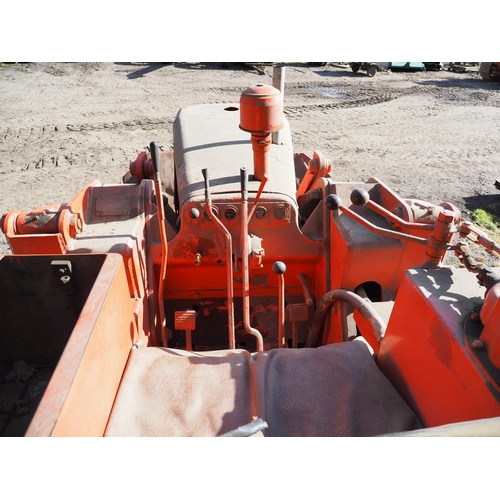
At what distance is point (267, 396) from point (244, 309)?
64cm

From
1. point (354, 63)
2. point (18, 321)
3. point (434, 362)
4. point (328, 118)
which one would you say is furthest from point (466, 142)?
point (18, 321)

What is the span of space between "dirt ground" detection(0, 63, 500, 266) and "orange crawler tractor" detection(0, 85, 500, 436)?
2991 millimetres

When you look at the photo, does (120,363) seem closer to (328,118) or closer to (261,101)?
(261,101)

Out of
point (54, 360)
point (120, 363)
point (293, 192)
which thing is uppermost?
point (293, 192)

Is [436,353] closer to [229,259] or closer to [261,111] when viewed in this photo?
[229,259]

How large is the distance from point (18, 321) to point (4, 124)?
26.1ft

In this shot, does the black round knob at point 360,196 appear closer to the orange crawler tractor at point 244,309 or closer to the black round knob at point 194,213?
the orange crawler tractor at point 244,309

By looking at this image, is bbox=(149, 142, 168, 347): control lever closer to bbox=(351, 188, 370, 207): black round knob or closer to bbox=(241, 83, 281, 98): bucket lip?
bbox=(241, 83, 281, 98): bucket lip

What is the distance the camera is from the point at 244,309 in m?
2.36

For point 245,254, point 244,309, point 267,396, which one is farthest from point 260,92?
point 267,396

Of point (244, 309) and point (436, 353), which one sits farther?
point (244, 309)

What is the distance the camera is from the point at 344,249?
8.28 feet

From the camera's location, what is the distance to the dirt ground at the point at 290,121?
6.76 m

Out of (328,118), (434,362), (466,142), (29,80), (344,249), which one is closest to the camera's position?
(434,362)
